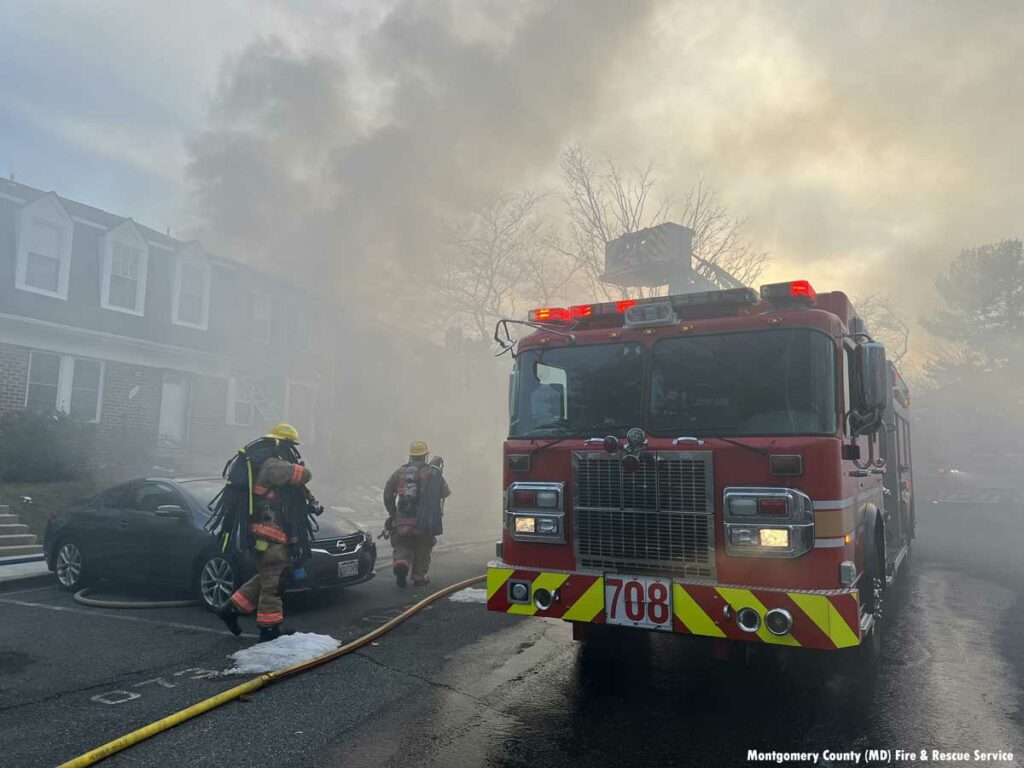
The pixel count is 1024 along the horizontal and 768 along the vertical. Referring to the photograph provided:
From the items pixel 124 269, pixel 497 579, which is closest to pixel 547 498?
pixel 497 579

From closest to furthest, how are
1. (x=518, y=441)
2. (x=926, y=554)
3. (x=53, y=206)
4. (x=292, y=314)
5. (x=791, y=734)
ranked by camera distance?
(x=791, y=734)
(x=518, y=441)
(x=926, y=554)
(x=53, y=206)
(x=292, y=314)

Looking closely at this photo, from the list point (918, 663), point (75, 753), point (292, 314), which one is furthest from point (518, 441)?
point (292, 314)

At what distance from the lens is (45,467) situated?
11672mm

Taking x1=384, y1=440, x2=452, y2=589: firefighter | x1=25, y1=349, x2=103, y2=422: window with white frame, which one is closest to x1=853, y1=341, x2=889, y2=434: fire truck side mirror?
x1=384, y1=440, x2=452, y2=589: firefighter

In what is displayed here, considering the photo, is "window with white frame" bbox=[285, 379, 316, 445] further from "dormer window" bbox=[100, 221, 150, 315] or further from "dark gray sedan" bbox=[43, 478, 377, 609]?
"dark gray sedan" bbox=[43, 478, 377, 609]

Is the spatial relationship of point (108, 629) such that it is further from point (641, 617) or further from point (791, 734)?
point (791, 734)

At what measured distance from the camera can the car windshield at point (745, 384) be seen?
3871mm

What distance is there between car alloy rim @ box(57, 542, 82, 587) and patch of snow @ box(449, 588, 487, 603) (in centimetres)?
393

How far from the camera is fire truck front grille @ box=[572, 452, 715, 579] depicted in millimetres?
3873

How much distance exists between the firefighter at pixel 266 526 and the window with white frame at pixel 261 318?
1495 centimetres

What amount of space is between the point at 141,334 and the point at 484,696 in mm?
14644

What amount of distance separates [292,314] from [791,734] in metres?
19.3

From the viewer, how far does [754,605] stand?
143 inches

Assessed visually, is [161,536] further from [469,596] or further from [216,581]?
[469,596]
